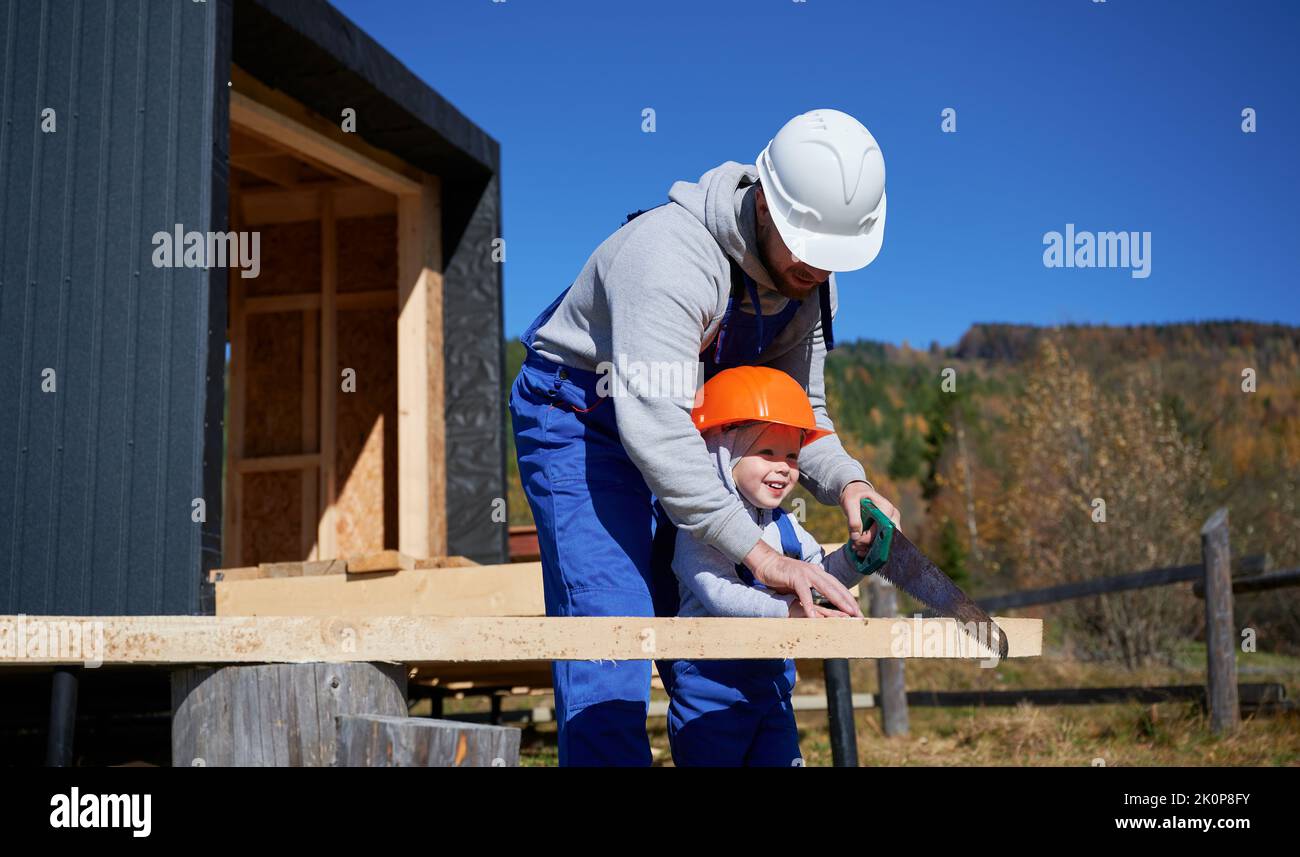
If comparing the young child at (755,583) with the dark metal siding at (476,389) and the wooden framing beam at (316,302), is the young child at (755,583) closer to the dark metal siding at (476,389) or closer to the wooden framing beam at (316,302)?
the dark metal siding at (476,389)

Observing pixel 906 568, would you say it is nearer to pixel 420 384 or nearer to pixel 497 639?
pixel 497 639

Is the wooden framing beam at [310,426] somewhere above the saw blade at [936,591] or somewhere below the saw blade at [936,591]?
above

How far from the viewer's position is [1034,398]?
976 inches

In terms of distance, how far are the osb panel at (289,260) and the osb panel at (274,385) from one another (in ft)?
0.73

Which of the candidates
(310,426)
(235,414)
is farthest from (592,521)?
(235,414)

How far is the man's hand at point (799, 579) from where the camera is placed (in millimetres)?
2668

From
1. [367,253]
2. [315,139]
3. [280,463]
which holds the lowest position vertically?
[280,463]

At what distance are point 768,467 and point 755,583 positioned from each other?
36 cm

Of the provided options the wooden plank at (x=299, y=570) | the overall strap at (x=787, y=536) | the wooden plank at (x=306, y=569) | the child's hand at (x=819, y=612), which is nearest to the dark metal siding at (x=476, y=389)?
the wooden plank at (x=299, y=570)

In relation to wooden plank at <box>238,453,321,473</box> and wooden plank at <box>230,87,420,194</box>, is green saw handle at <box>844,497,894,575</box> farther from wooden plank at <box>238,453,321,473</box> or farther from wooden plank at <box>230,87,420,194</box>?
wooden plank at <box>238,453,321,473</box>

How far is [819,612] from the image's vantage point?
2.71m
